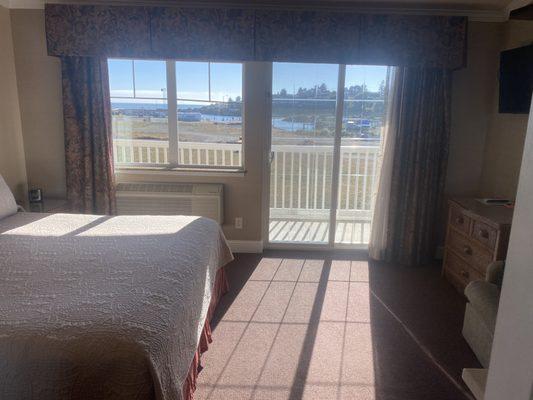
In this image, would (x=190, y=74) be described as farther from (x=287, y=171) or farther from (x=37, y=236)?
(x=37, y=236)

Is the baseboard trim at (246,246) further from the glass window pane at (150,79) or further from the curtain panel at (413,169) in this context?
the glass window pane at (150,79)

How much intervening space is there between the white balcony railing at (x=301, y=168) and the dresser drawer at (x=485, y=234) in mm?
1080

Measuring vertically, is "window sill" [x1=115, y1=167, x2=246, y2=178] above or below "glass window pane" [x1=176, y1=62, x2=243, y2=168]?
below

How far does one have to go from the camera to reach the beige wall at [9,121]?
3.41 metres

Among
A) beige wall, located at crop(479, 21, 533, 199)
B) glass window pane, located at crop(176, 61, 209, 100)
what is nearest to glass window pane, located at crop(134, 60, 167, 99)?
glass window pane, located at crop(176, 61, 209, 100)

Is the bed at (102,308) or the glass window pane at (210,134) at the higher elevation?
the glass window pane at (210,134)

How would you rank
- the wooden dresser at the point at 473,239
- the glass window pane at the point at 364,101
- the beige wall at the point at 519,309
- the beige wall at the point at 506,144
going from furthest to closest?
the glass window pane at the point at 364,101, the beige wall at the point at 506,144, the wooden dresser at the point at 473,239, the beige wall at the point at 519,309

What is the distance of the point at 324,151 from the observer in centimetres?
385

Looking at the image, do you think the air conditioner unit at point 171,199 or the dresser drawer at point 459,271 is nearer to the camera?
the dresser drawer at point 459,271

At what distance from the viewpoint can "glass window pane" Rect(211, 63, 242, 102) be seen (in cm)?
362

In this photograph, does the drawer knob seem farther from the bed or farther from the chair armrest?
the bed

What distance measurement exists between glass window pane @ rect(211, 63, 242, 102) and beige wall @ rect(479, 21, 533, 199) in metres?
2.27

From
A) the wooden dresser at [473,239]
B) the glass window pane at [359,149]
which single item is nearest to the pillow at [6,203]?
the glass window pane at [359,149]

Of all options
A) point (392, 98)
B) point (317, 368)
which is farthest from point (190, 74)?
point (317, 368)
